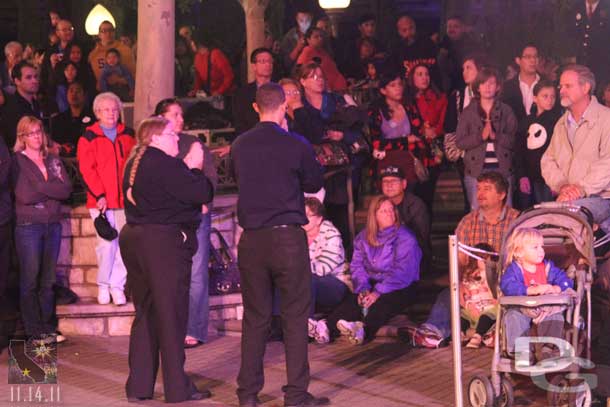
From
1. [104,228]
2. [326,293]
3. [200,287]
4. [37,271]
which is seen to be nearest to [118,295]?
[104,228]

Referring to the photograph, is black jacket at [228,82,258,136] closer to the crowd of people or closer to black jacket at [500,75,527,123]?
the crowd of people

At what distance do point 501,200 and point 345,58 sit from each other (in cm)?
729

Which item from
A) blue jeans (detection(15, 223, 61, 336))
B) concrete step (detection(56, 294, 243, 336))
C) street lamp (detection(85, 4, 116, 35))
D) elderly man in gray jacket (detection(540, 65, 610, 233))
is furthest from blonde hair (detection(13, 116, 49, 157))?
street lamp (detection(85, 4, 116, 35))

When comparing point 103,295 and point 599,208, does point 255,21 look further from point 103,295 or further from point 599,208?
point 599,208

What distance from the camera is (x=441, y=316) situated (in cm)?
1312

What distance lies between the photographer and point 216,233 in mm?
14273

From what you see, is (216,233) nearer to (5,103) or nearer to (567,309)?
(5,103)

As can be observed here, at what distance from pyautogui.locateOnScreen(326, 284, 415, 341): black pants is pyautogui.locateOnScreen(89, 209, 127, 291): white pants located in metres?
1.86

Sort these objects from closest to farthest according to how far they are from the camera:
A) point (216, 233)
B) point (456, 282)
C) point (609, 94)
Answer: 1. point (456, 282)
2. point (216, 233)
3. point (609, 94)

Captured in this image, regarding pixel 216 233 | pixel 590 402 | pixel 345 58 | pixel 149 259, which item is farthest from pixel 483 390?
pixel 345 58

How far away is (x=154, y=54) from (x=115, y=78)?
13.5ft

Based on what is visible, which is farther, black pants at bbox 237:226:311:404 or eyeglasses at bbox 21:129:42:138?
eyeglasses at bbox 21:129:42:138

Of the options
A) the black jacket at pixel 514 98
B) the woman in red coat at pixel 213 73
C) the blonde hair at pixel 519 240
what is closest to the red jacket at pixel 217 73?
the woman in red coat at pixel 213 73

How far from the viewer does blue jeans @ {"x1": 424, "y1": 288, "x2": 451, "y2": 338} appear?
13.0 meters
